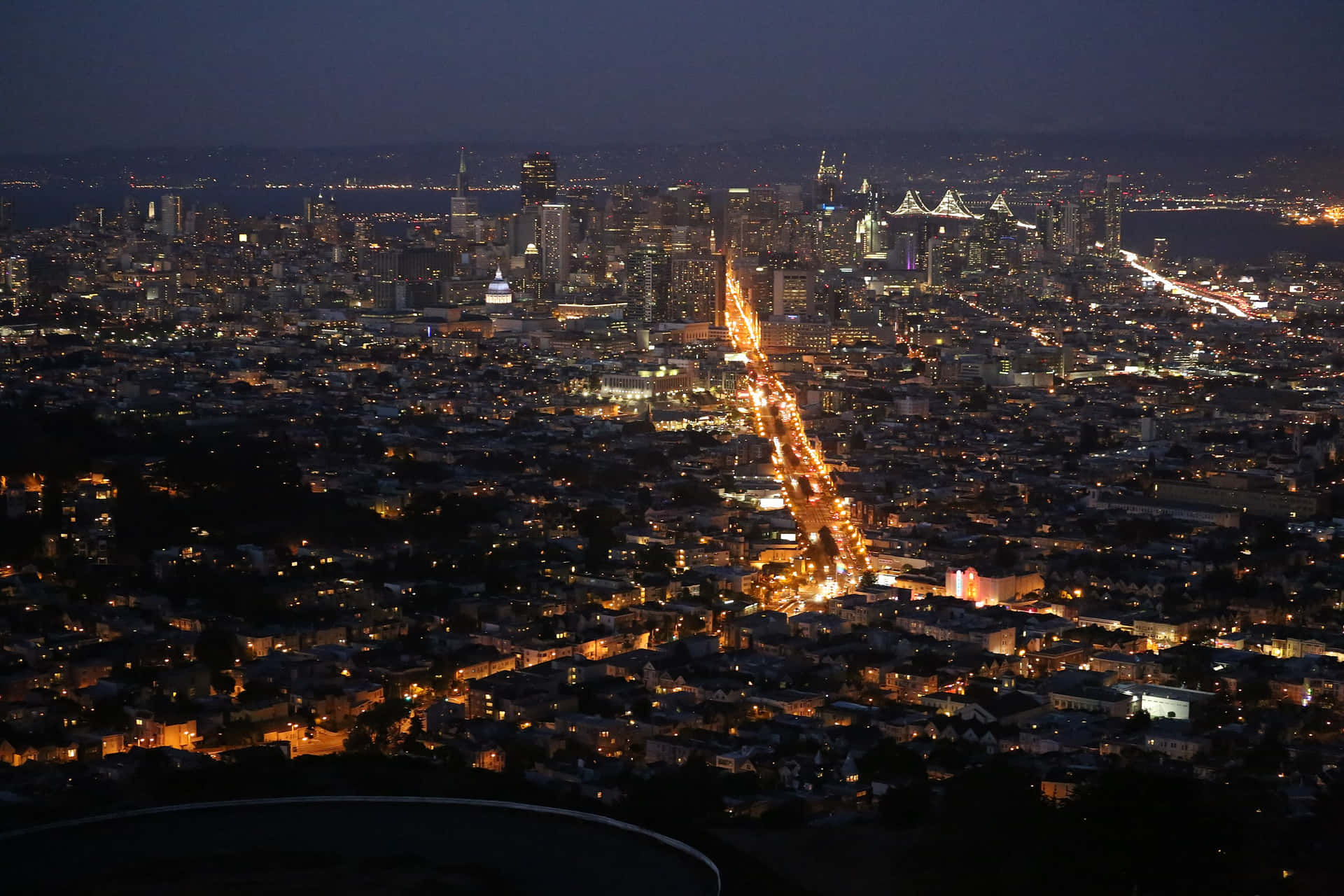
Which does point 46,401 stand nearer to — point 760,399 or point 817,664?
point 760,399

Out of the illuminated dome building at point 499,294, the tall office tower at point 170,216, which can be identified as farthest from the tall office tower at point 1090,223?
the tall office tower at point 170,216

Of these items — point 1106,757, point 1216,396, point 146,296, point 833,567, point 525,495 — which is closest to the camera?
point 1106,757

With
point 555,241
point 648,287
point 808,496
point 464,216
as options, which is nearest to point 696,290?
point 648,287

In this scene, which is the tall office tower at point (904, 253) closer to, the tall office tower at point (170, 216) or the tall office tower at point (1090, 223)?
the tall office tower at point (1090, 223)

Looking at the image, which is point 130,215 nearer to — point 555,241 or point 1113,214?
point 555,241

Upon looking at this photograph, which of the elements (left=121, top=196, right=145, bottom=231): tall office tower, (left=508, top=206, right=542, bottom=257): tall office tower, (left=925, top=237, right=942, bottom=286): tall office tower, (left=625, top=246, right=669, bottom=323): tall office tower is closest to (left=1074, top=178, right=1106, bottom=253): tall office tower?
(left=925, top=237, right=942, bottom=286): tall office tower

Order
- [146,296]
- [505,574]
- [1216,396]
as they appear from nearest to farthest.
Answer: [505,574]
[1216,396]
[146,296]

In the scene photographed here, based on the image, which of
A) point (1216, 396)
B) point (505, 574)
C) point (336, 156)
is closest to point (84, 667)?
point (505, 574)

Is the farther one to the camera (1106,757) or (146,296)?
(146,296)
